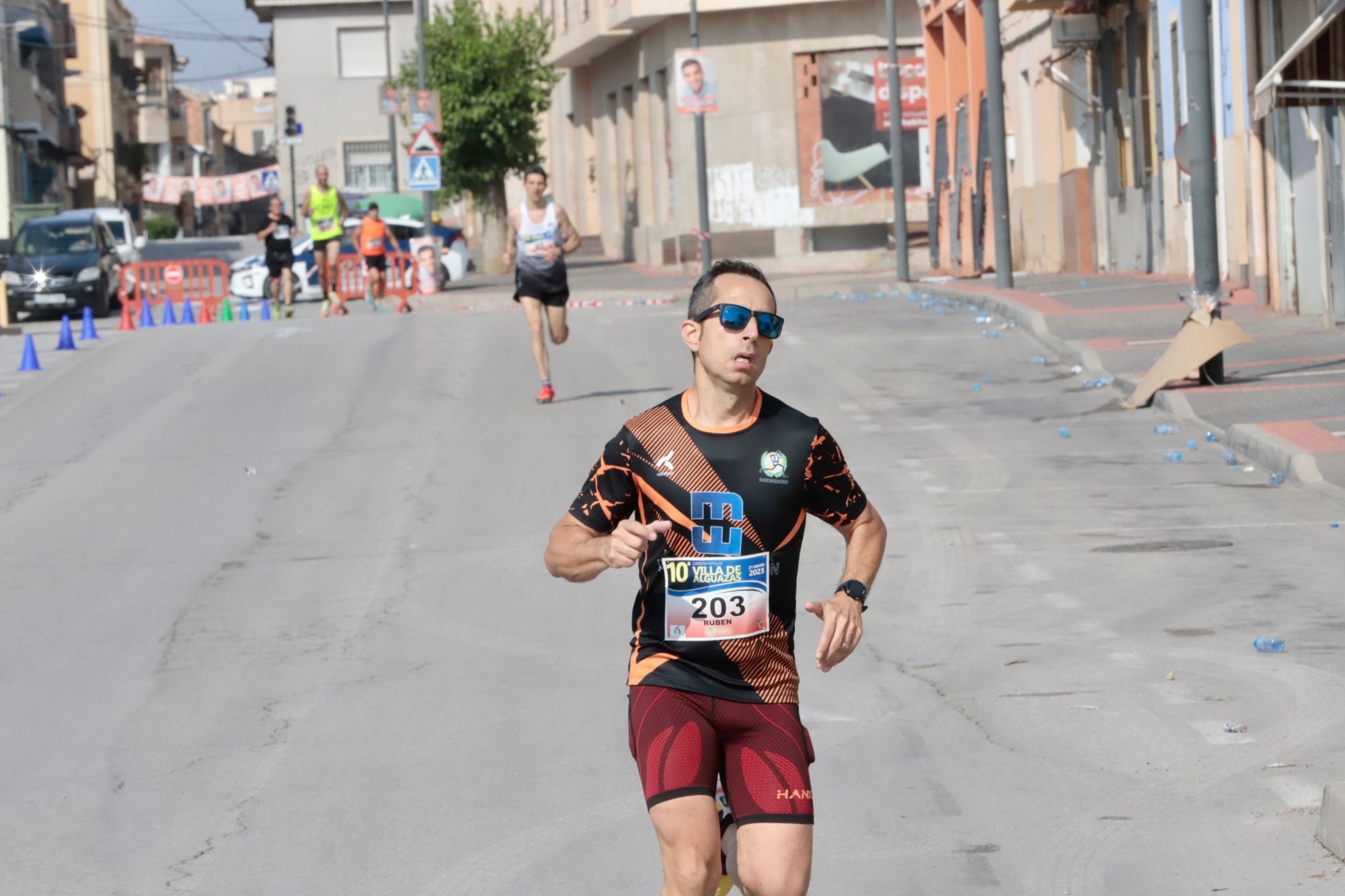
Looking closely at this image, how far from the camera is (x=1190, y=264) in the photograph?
24719 mm

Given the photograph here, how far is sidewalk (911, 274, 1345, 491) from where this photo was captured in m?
12.2

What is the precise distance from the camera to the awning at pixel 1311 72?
14.9m

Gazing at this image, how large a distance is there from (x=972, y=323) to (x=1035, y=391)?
6053mm

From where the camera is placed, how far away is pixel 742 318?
4.30m

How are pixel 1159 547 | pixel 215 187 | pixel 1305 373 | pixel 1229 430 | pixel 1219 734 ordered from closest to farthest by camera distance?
pixel 1219 734
pixel 1159 547
pixel 1229 430
pixel 1305 373
pixel 215 187

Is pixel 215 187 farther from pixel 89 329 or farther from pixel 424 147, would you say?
pixel 89 329

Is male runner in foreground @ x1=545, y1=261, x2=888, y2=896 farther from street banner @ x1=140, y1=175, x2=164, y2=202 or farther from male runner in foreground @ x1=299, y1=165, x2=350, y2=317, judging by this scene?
Answer: street banner @ x1=140, y1=175, x2=164, y2=202

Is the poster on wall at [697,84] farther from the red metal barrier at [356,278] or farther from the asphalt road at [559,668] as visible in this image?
the asphalt road at [559,668]

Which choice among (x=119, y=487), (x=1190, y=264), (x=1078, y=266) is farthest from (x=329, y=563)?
(x=1078, y=266)

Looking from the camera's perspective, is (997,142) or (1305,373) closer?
(1305,373)

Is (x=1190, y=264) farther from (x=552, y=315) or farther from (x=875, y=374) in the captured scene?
(x=552, y=315)

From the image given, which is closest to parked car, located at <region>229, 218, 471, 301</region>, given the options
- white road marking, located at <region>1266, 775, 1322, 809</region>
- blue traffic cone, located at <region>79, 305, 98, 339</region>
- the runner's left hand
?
blue traffic cone, located at <region>79, 305, 98, 339</region>

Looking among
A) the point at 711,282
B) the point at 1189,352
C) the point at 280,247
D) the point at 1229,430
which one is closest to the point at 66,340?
the point at 280,247

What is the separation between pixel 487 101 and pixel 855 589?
4356cm
